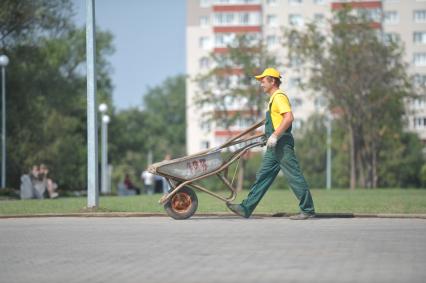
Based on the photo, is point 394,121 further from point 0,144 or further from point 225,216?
point 225,216

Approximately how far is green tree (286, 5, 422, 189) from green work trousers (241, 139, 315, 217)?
4341 centimetres

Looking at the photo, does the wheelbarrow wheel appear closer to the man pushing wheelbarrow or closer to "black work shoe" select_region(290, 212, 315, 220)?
the man pushing wheelbarrow

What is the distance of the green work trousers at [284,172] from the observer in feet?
51.3

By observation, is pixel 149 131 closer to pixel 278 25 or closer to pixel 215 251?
pixel 278 25

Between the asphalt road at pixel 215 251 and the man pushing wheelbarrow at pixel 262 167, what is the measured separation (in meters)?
0.38

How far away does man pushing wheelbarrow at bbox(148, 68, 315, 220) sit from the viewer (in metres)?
15.6

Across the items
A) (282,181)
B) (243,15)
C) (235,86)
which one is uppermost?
(243,15)

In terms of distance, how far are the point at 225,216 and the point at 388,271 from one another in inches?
294

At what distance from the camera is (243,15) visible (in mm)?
Answer: 135000

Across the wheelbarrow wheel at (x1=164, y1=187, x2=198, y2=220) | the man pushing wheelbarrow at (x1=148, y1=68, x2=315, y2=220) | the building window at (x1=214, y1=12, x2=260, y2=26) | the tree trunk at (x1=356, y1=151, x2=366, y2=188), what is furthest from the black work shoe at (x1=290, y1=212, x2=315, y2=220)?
the building window at (x1=214, y1=12, x2=260, y2=26)

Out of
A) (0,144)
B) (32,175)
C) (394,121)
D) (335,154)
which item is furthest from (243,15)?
(32,175)

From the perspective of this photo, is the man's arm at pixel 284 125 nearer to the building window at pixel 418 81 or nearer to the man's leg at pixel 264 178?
the man's leg at pixel 264 178

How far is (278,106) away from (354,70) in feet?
144

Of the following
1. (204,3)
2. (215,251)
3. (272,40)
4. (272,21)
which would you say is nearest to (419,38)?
(272,40)
